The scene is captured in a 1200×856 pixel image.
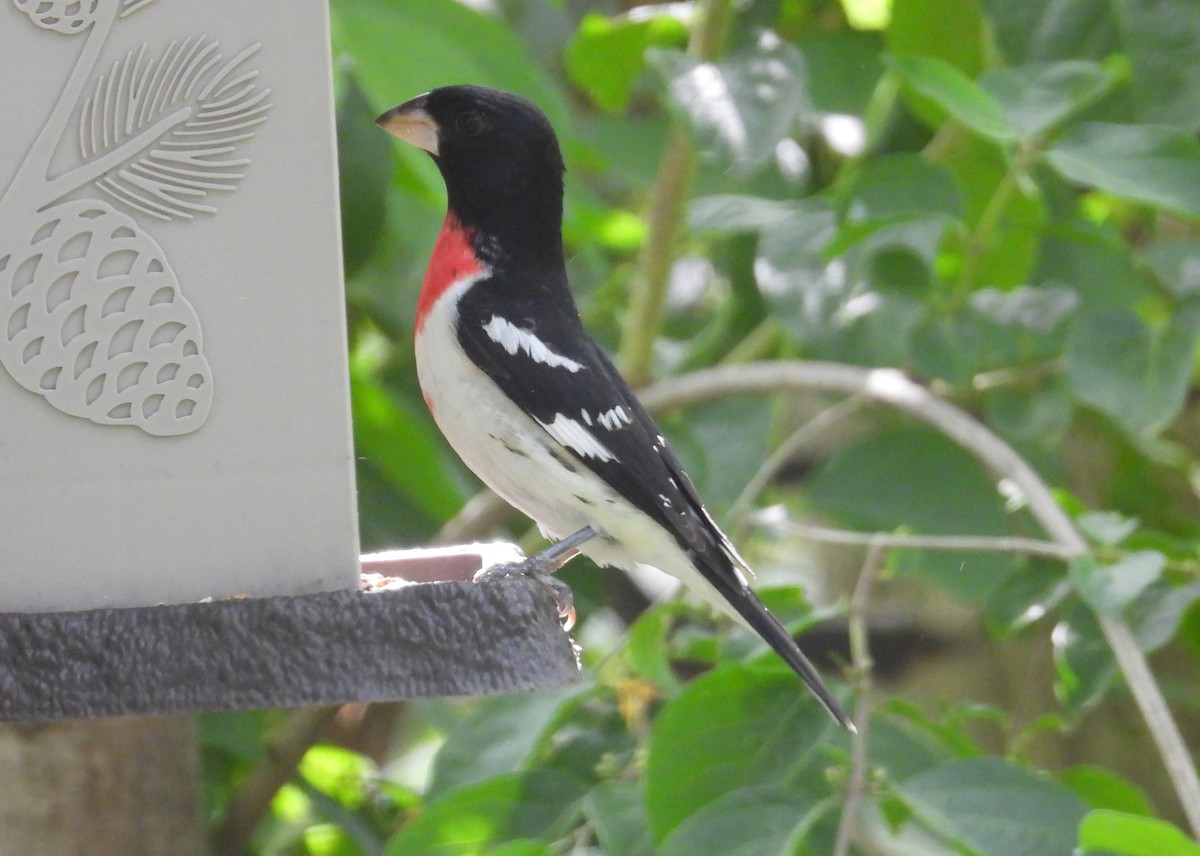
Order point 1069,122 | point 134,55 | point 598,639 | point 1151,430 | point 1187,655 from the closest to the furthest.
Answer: point 134,55, point 1151,430, point 1069,122, point 1187,655, point 598,639

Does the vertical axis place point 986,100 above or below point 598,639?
above

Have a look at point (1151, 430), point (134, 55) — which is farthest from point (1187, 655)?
point (134, 55)

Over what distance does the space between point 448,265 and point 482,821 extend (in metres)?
0.86

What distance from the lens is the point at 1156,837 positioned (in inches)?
76.0

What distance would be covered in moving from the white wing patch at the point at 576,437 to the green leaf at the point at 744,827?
1.68 ft

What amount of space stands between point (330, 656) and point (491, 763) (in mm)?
1049

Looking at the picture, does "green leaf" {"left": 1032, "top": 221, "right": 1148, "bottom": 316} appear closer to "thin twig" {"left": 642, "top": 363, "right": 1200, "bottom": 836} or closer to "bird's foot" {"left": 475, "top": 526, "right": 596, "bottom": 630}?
"thin twig" {"left": 642, "top": 363, "right": 1200, "bottom": 836}

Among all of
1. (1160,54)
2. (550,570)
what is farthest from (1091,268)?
(550,570)

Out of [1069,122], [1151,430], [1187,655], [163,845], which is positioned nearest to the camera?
[163,845]

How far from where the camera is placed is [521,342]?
7.32 ft

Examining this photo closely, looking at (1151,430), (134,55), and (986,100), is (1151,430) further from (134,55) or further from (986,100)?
(134,55)

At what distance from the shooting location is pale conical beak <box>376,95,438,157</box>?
236 centimetres

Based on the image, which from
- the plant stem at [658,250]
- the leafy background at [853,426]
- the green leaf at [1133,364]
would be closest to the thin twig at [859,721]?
the leafy background at [853,426]

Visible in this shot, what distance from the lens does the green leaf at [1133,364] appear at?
2.74 meters
